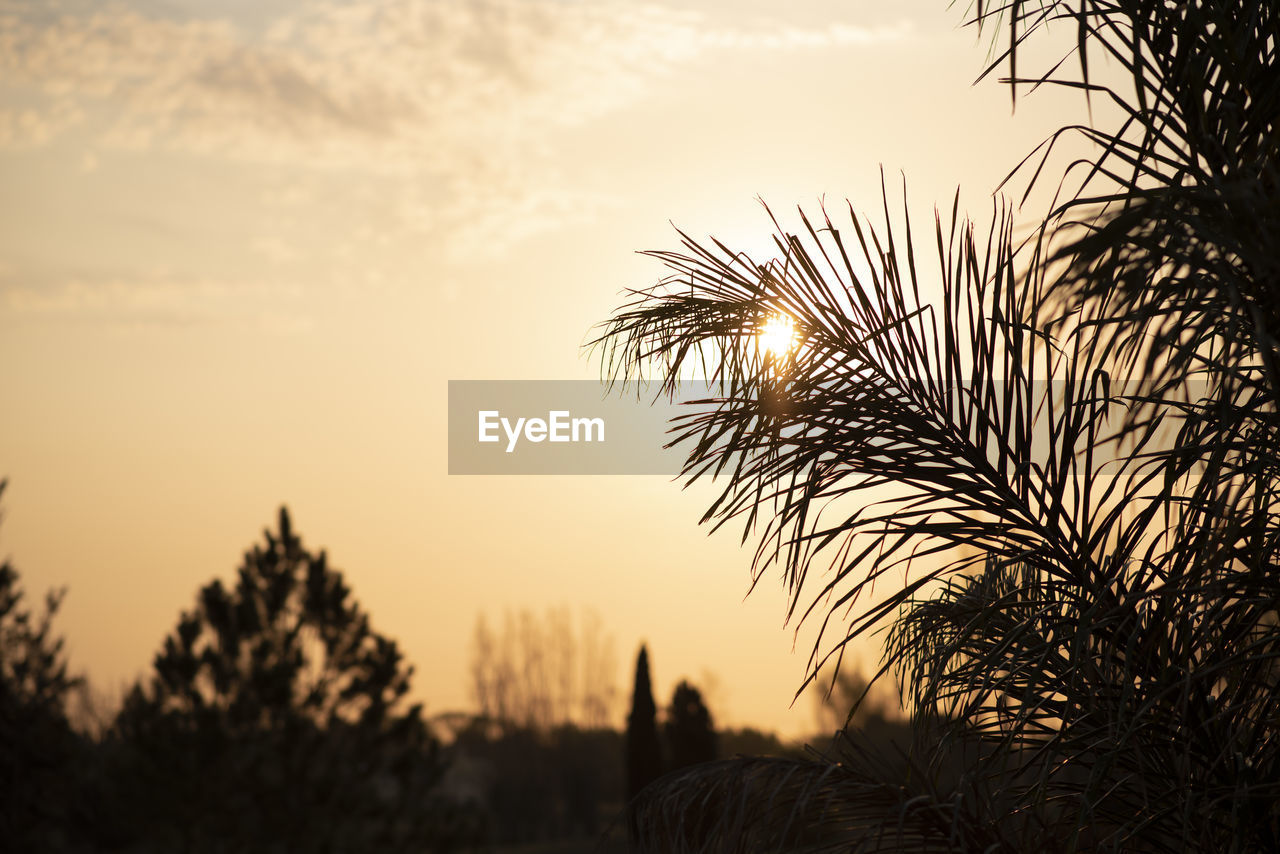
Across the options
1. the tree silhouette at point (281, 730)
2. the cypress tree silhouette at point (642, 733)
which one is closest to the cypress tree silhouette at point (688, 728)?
the cypress tree silhouette at point (642, 733)

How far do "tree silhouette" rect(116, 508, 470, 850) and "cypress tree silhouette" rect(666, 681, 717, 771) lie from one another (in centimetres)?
485

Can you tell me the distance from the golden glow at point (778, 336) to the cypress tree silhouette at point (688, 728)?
892 inches

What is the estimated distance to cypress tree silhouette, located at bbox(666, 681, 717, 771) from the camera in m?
25.2

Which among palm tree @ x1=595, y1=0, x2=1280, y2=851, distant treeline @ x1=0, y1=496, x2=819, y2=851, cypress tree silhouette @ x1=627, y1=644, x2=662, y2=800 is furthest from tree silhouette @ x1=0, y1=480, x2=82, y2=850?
palm tree @ x1=595, y1=0, x2=1280, y2=851

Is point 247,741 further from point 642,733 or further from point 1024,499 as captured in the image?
point 1024,499

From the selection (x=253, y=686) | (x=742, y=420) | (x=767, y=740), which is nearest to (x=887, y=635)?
(x=742, y=420)

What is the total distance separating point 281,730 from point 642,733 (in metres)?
7.82

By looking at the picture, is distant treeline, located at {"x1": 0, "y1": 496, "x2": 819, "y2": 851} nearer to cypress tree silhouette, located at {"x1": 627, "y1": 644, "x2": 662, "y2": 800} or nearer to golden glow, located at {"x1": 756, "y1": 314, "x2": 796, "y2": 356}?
cypress tree silhouette, located at {"x1": 627, "y1": 644, "x2": 662, "y2": 800}

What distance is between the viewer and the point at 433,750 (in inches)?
925

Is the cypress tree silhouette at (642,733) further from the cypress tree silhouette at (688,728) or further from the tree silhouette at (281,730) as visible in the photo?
the tree silhouette at (281,730)

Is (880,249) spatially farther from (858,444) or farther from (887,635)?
(887,635)

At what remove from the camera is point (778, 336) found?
3.38m

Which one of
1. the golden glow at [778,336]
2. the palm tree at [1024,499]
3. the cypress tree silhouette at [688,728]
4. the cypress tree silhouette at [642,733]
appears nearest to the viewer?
the palm tree at [1024,499]

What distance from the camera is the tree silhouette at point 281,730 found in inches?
861
